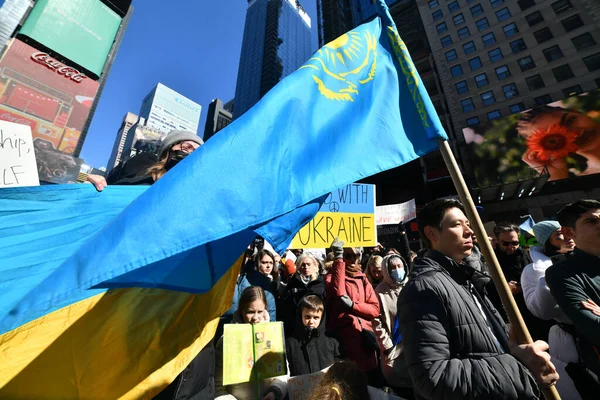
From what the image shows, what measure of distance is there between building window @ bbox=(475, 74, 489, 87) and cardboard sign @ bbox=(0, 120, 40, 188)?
3714 centimetres

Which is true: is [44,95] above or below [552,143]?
above

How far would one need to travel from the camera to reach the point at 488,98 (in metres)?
28.4

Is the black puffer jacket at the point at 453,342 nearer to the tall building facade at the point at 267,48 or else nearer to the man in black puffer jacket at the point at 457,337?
the man in black puffer jacket at the point at 457,337

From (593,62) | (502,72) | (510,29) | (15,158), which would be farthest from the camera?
(510,29)

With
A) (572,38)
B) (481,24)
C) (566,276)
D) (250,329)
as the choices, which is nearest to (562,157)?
(572,38)

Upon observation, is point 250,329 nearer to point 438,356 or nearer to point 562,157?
point 438,356

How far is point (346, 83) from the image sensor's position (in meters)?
1.94

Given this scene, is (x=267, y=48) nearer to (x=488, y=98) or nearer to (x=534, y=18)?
(x=534, y=18)

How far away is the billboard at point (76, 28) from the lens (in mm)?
18859

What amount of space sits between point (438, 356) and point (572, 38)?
39.0 metres

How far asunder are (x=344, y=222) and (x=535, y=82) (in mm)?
34331

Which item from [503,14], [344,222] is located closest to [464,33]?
[503,14]

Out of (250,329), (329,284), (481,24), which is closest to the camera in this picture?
(250,329)

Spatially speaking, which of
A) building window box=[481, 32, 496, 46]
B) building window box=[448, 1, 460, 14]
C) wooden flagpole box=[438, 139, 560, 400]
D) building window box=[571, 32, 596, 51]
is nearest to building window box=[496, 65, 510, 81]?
building window box=[481, 32, 496, 46]
